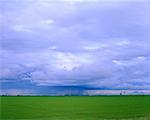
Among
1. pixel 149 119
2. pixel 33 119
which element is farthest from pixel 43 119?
pixel 149 119

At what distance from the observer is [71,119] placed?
2808 centimetres

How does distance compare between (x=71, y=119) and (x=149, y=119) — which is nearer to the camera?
(x=149, y=119)

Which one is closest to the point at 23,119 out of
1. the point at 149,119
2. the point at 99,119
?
the point at 99,119

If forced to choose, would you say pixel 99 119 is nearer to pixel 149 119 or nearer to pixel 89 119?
pixel 89 119

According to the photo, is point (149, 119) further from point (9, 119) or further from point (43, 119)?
point (9, 119)

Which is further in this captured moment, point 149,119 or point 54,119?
point 54,119

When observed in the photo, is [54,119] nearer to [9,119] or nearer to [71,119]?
[71,119]

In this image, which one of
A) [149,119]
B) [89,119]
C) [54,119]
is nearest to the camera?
[149,119]

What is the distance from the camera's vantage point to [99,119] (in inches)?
1138

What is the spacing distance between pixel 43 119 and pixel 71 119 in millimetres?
2823

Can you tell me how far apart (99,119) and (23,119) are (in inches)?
258

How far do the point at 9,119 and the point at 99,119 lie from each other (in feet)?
25.2

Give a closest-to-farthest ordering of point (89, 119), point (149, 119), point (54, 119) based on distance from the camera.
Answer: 1. point (149, 119)
2. point (54, 119)
3. point (89, 119)

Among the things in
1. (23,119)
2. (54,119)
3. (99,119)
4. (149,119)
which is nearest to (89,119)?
(99,119)
